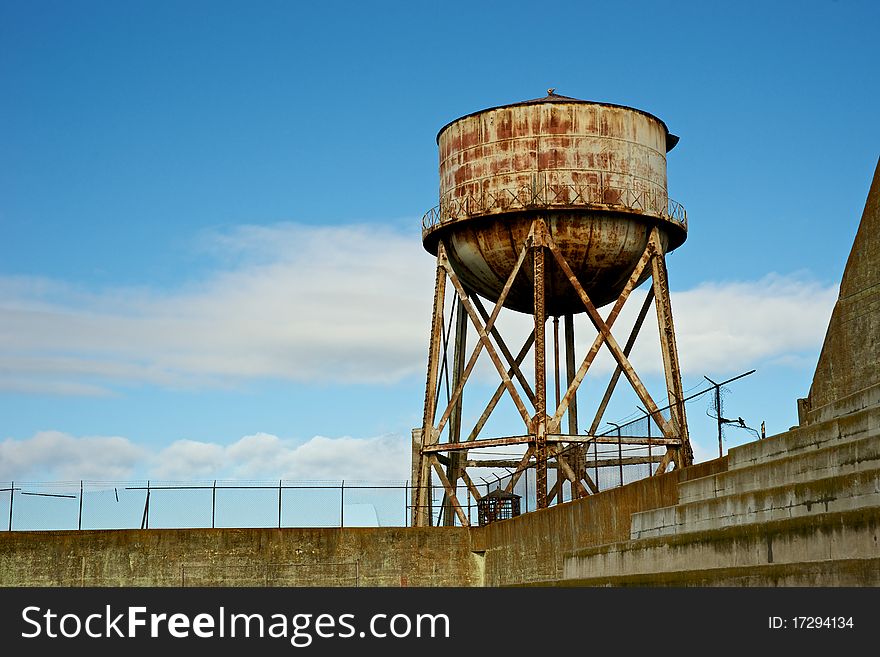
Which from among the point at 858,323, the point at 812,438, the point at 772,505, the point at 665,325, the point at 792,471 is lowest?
the point at 772,505

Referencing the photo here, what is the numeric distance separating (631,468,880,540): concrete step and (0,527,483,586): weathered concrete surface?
543 inches

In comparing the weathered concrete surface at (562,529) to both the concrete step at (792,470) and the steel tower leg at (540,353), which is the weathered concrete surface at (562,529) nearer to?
the concrete step at (792,470)

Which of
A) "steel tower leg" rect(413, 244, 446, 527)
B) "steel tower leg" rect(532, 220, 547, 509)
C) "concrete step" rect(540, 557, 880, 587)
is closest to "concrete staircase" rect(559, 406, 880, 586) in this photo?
"concrete step" rect(540, 557, 880, 587)

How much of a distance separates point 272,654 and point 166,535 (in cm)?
2162

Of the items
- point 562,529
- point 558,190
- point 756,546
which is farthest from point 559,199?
point 756,546

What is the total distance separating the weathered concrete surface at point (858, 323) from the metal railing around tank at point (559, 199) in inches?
536

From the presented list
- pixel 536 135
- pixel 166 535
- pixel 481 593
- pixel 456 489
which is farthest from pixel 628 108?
pixel 481 593

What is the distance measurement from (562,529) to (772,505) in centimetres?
936

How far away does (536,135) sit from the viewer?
34844mm

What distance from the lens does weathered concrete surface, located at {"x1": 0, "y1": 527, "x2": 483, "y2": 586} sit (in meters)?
32.5

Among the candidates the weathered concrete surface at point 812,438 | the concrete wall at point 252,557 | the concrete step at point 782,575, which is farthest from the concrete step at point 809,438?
the concrete wall at point 252,557

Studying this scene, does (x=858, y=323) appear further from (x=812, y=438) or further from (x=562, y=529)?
(x=562, y=529)

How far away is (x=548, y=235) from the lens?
112 feet

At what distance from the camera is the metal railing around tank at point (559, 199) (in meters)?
34.0
